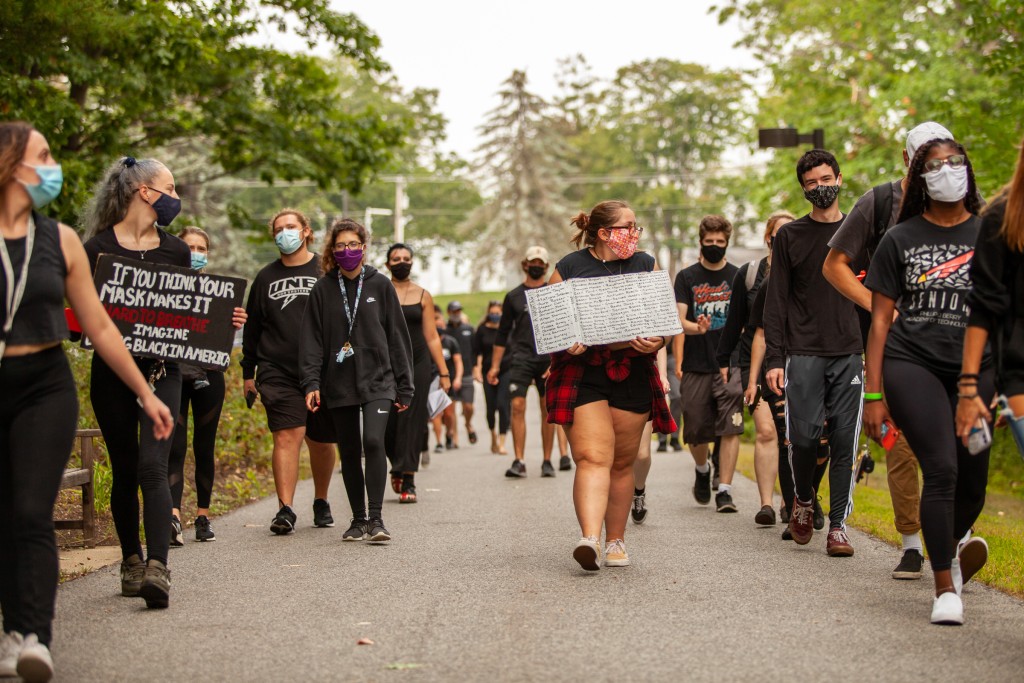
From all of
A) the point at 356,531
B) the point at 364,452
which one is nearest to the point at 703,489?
the point at 364,452

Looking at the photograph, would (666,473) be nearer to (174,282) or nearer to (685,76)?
(174,282)

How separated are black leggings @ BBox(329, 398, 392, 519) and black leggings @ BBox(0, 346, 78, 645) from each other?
3.95 m

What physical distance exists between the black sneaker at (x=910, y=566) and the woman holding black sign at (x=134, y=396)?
3.64 metres

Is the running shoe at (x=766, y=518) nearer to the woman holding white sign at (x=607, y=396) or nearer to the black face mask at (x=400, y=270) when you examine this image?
the woman holding white sign at (x=607, y=396)

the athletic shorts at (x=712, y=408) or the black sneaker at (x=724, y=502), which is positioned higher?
the athletic shorts at (x=712, y=408)

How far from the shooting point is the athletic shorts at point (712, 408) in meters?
10.2

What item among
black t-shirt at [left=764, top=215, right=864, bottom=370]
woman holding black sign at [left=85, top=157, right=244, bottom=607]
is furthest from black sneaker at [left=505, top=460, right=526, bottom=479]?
woman holding black sign at [left=85, top=157, right=244, bottom=607]

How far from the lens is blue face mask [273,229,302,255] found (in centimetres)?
927

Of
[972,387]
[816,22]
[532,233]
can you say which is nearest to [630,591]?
[972,387]

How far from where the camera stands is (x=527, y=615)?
19.9 ft

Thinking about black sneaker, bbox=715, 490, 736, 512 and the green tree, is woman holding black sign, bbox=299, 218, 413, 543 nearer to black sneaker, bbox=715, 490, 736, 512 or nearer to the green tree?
black sneaker, bbox=715, 490, 736, 512

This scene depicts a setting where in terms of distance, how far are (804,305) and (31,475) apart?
4.76 meters

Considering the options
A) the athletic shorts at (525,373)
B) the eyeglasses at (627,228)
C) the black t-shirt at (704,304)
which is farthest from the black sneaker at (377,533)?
the athletic shorts at (525,373)

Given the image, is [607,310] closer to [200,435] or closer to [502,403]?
[200,435]
